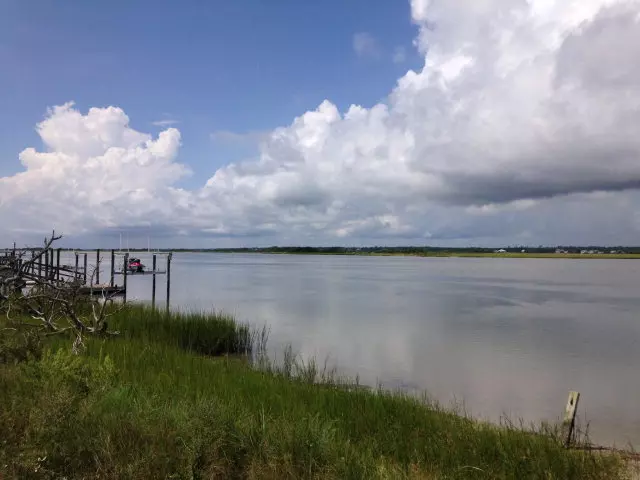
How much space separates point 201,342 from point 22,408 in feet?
34.5

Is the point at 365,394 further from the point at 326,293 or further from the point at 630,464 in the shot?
the point at 326,293

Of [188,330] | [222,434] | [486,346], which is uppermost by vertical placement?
[222,434]

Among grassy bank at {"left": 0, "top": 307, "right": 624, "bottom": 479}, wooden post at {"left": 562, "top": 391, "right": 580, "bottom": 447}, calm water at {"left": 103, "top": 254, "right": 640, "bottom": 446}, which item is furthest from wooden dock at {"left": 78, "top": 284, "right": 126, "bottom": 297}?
wooden post at {"left": 562, "top": 391, "right": 580, "bottom": 447}

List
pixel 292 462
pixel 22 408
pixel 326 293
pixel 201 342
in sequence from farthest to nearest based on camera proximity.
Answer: pixel 326 293 → pixel 201 342 → pixel 22 408 → pixel 292 462

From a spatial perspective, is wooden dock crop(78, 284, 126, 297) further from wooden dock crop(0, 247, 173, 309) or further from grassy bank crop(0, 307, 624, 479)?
grassy bank crop(0, 307, 624, 479)

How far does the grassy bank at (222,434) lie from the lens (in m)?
4.48

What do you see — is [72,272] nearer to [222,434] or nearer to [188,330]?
[188,330]

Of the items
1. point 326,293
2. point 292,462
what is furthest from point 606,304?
point 292,462

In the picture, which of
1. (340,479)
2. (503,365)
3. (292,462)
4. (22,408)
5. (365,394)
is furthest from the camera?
(503,365)

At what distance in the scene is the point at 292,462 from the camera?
4836mm

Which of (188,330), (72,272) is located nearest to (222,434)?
(188,330)

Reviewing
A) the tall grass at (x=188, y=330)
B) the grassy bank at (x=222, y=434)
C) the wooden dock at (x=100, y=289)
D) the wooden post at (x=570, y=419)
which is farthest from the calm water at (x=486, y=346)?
the grassy bank at (x=222, y=434)

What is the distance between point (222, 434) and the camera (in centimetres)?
487

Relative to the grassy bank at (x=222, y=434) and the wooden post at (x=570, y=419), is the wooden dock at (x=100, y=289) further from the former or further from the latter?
the wooden post at (x=570, y=419)
